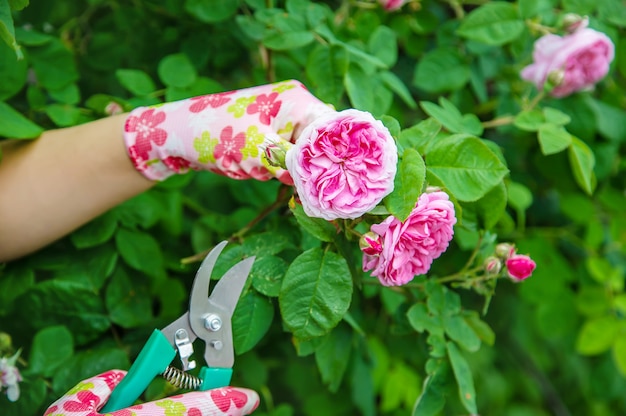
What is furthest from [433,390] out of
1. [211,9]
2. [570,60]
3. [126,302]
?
[211,9]

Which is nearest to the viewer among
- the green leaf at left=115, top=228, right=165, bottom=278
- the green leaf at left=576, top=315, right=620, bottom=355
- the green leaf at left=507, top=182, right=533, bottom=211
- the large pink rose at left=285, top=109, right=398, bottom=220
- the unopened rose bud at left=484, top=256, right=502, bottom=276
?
the large pink rose at left=285, top=109, right=398, bottom=220

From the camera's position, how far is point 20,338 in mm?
1094

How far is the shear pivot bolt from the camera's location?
771 millimetres

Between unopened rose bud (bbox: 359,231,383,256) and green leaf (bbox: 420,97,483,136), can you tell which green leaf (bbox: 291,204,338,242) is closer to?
unopened rose bud (bbox: 359,231,383,256)

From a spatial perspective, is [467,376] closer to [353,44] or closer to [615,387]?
[353,44]

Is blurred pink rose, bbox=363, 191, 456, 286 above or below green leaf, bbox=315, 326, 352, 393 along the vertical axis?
above

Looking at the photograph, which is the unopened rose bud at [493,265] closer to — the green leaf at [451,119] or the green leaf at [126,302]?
the green leaf at [451,119]

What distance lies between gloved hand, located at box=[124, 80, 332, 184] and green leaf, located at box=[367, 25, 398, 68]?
0.99 feet

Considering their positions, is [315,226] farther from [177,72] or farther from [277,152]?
[177,72]

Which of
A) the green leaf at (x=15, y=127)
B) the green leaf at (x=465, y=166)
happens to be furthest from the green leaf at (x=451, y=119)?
the green leaf at (x=15, y=127)

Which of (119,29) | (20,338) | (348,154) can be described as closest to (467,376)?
(348,154)

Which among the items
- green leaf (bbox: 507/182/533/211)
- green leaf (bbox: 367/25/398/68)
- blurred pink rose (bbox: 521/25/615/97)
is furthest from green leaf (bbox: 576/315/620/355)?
green leaf (bbox: 367/25/398/68)

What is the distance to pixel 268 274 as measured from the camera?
0.86 meters

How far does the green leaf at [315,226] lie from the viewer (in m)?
0.78
